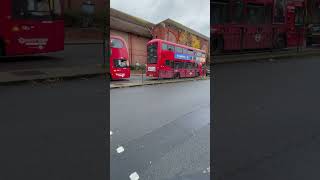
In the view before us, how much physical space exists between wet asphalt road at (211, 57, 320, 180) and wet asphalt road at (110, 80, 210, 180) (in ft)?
0.58

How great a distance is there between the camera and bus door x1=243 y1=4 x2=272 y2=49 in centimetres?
715

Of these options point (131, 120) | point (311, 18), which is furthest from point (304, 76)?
point (131, 120)

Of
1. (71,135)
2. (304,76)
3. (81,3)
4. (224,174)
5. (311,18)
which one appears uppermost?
(311,18)

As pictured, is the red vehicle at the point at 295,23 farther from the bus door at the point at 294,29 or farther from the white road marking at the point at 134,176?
the white road marking at the point at 134,176

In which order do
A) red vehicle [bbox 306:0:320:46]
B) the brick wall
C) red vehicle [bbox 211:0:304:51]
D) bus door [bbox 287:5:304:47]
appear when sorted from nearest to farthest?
the brick wall → red vehicle [bbox 211:0:304:51] → red vehicle [bbox 306:0:320:46] → bus door [bbox 287:5:304:47]

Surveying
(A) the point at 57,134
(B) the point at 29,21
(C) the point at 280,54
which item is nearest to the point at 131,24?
(A) the point at 57,134

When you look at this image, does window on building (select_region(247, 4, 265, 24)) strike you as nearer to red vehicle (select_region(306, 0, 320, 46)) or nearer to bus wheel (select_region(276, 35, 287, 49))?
bus wheel (select_region(276, 35, 287, 49))

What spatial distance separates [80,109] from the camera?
2.86 m

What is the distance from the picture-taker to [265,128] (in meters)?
3.06

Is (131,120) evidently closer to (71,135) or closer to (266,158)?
(71,135)

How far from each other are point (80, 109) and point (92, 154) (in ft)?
2.78

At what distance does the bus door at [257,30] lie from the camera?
7148 mm

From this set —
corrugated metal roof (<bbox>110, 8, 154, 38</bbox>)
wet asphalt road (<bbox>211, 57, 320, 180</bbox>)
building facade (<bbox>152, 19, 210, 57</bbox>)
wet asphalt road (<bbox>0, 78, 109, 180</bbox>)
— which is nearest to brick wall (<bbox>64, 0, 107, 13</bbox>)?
corrugated metal roof (<bbox>110, 8, 154, 38</bbox>)

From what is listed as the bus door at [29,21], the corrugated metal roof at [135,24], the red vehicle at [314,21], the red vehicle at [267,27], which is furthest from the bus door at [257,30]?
the corrugated metal roof at [135,24]
